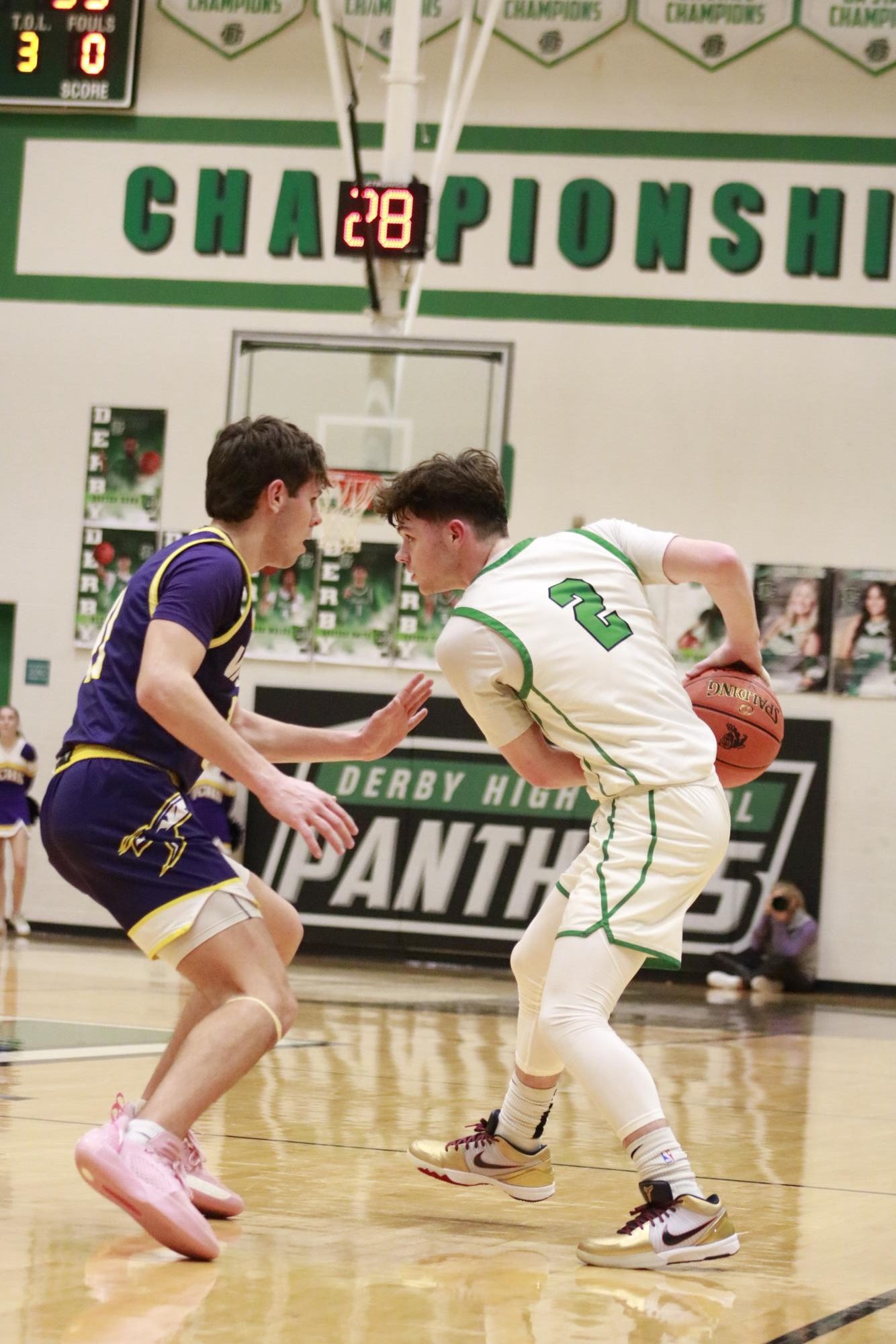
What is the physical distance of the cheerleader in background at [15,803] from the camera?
1435 centimetres

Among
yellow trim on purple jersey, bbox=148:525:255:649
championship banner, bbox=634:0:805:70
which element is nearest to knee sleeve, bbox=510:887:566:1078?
yellow trim on purple jersey, bbox=148:525:255:649

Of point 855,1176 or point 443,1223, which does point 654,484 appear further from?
point 443,1223

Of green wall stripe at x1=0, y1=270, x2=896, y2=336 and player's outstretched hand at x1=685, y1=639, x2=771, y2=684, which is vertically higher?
green wall stripe at x1=0, y1=270, x2=896, y2=336

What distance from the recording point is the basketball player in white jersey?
3.48m

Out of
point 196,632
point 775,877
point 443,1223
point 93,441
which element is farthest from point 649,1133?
point 93,441

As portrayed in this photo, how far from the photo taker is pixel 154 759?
140 inches

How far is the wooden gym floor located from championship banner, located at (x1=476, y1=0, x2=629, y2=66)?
964cm

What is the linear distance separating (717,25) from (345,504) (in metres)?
5.61

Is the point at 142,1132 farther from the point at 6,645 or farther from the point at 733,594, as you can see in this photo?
the point at 6,645

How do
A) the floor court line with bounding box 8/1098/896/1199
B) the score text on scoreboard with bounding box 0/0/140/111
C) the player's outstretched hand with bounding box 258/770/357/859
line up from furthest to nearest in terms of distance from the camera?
the score text on scoreboard with bounding box 0/0/140/111
the floor court line with bounding box 8/1098/896/1199
the player's outstretched hand with bounding box 258/770/357/859

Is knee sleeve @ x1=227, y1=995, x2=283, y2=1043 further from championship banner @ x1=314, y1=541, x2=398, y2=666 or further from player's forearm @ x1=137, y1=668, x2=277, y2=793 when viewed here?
championship banner @ x1=314, y1=541, x2=398, y2=666

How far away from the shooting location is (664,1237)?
11.2 ft

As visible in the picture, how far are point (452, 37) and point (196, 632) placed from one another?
1287cm

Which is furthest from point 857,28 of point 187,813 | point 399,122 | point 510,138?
point 187,813
